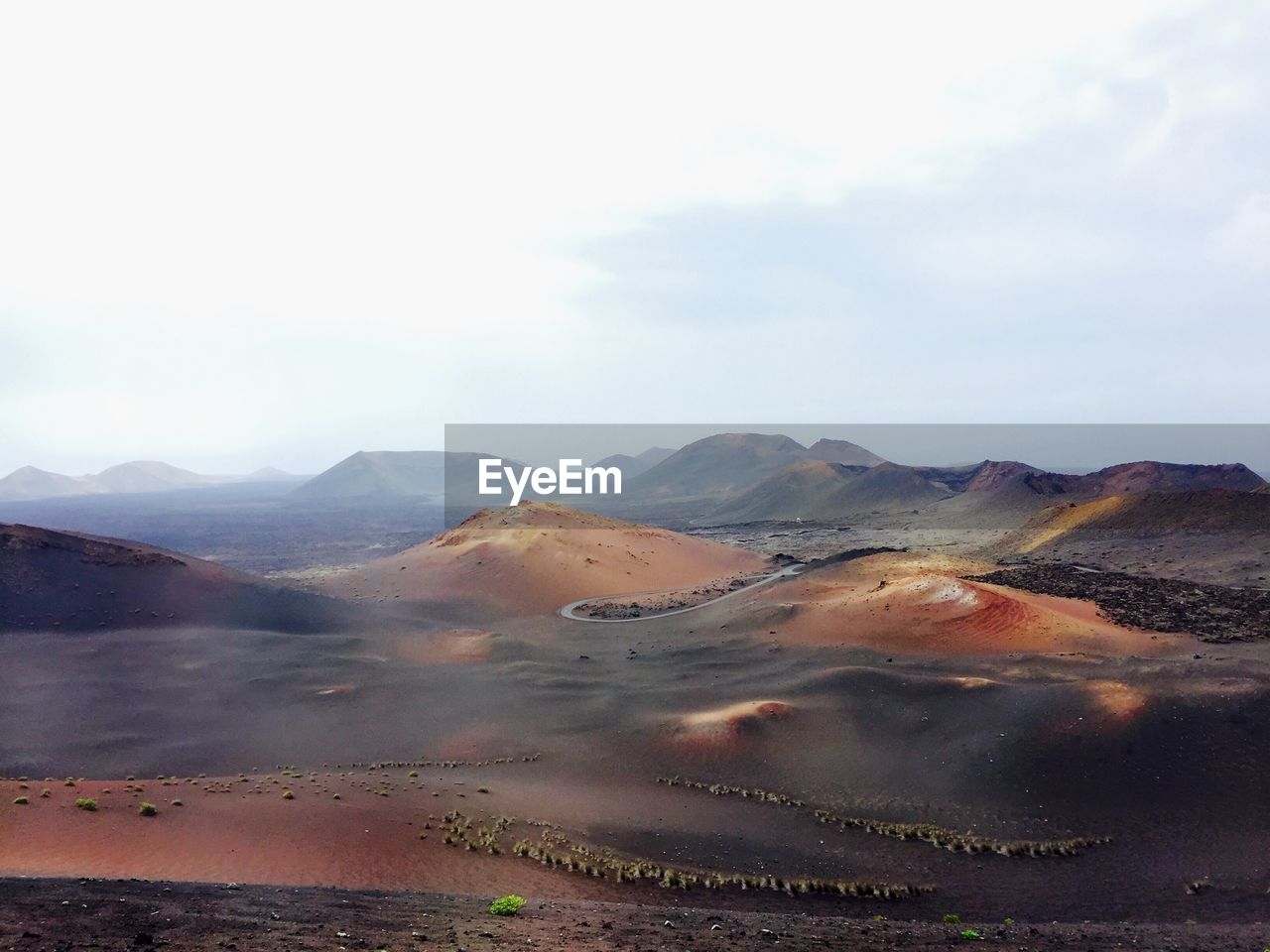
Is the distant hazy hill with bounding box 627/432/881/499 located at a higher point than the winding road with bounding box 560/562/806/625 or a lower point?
higher

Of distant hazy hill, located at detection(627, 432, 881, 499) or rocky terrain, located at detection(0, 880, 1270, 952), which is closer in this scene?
rocky terrain, located at detection(0, 880, 1270, 952)

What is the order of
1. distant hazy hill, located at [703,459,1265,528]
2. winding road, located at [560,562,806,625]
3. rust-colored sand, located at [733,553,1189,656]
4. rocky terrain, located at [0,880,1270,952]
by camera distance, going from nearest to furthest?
rocky terrain, located at [0,880,1270,952] < rust-colored sand, located at [733,553,1189,656] < winding road, located at [560,562,806,625] < distant hazy hill, located at [703,459,1265,528]

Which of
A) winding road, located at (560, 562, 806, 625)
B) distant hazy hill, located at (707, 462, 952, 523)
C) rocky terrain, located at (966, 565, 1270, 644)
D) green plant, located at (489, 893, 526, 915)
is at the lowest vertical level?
winding road, located at (560, 562, 806, 625)

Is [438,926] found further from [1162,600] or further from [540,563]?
[540,563]

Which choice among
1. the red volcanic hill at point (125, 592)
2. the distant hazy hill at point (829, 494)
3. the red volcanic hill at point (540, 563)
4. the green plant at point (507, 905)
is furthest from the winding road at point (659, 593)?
the distant hazy hill at point (829, 494)

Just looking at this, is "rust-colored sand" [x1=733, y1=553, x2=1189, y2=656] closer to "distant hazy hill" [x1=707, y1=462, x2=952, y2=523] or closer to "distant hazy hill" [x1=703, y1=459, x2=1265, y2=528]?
"distant hazy hill" [x1=703, y1=459, x2=1265, y2=528]

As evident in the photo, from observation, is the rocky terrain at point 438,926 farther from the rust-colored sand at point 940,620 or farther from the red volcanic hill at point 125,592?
the red volcanic hill at point 125,592

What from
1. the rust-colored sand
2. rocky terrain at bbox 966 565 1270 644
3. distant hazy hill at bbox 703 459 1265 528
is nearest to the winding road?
the rust-colored sand
